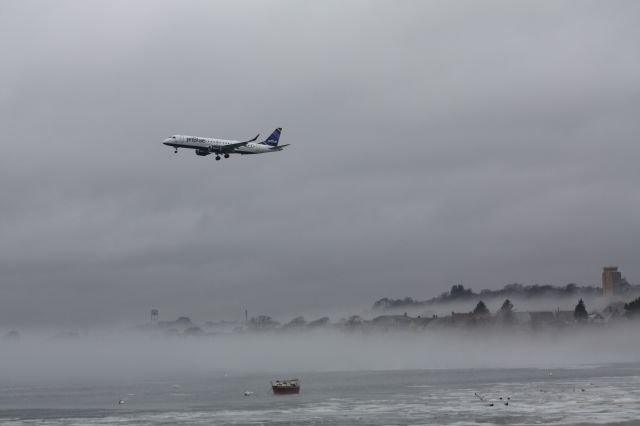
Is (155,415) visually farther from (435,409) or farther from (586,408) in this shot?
(586,408)

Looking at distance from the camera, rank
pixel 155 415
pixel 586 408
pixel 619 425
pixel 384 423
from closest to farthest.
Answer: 1. pixel 619 425
2. pixel 384 423
3. pixel 586 408
4. pixel 155 415

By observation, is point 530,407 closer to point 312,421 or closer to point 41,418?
point 312,421

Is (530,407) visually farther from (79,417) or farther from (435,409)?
(79,417)

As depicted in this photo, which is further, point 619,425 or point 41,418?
point 41,418

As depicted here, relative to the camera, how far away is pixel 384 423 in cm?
16362

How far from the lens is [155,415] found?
625ft

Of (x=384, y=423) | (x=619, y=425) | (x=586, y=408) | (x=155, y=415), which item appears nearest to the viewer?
(x=619, y=425)

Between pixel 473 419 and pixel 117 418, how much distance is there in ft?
215

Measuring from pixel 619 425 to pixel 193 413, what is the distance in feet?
262

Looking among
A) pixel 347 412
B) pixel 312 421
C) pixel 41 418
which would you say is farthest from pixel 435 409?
pixel 41 418

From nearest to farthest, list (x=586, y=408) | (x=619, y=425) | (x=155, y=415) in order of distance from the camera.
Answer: (x=619, y=425) → (x=586, y=408) → (x=155, y=415)

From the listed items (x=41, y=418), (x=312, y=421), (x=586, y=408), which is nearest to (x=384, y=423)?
(x=312, y=421)

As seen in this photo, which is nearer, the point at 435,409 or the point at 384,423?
the point at 384,423

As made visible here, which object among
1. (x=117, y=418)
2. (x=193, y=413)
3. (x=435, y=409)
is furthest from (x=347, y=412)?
(x=117, y=418)
